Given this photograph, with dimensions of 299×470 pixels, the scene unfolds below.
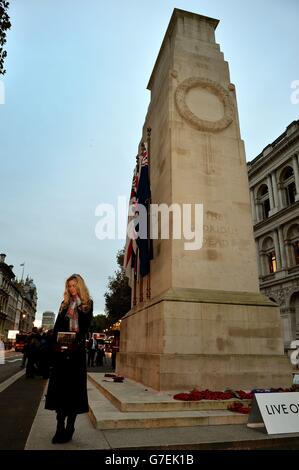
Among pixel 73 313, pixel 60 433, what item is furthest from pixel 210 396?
pixel 73 313

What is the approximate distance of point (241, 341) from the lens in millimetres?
8805

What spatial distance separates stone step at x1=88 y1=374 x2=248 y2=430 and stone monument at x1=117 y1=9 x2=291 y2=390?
5.63ft

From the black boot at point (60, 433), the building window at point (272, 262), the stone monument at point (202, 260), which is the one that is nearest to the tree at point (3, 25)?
the stone monument at point (202, 260)

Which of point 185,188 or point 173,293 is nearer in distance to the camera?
point 173,293

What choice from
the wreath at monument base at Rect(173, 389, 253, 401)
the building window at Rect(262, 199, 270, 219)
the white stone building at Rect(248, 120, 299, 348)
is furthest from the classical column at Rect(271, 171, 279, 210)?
the wreath at monument base at Rect(173, 389, 253, 401)

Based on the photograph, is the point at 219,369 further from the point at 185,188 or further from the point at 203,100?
the point at 203,100

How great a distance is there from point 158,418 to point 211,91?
10915 mm

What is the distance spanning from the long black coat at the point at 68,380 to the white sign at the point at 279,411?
2825mm

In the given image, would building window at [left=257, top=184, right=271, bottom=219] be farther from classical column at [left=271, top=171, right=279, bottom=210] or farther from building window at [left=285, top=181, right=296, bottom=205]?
building window at [left=285, top=181, right=296, bottom=205]

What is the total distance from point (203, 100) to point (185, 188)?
3.82 meters

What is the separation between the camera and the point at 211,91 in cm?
1206

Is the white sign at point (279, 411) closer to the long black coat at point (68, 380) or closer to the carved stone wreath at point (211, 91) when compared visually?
the long black coat at point (68, 380)
